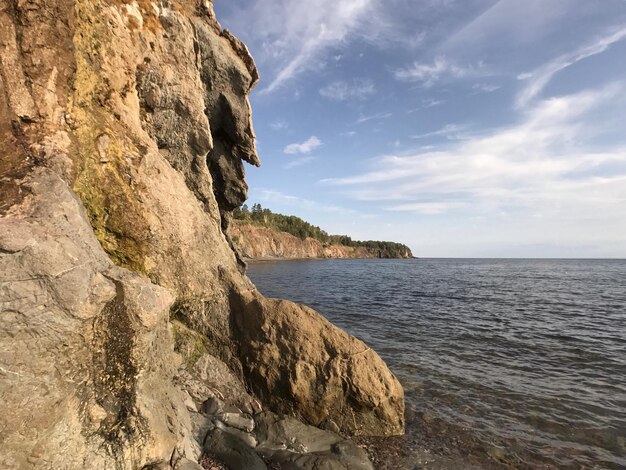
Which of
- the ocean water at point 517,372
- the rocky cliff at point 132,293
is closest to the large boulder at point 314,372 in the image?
the rocky cliff at point 132,293

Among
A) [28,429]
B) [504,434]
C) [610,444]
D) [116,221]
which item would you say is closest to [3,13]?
[116,221]

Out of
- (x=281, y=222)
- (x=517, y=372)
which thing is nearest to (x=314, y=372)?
(x=517, y=372)

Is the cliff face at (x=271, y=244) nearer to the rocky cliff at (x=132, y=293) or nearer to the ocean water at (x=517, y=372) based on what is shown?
the ocean water at (x=517, y=372)

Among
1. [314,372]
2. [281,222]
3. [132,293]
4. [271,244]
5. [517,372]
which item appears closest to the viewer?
[132,293]

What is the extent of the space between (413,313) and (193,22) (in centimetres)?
1933

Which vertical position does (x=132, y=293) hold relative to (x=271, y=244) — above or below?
below

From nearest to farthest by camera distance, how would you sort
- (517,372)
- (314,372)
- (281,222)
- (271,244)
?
(314,372), (517,372), (271,244), (281,222)

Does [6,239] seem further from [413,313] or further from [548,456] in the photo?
[413,313]

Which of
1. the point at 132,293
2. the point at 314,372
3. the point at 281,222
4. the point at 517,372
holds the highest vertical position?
the point at 281,222

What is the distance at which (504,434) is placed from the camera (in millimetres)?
8938

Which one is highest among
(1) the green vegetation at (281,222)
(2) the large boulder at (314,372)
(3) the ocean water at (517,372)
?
(1) the green vegetation at (281,222)

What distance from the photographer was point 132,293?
18.6 ft

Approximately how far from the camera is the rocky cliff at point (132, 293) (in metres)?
4.74

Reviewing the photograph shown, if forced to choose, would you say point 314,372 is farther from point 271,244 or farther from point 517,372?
point 271,244
